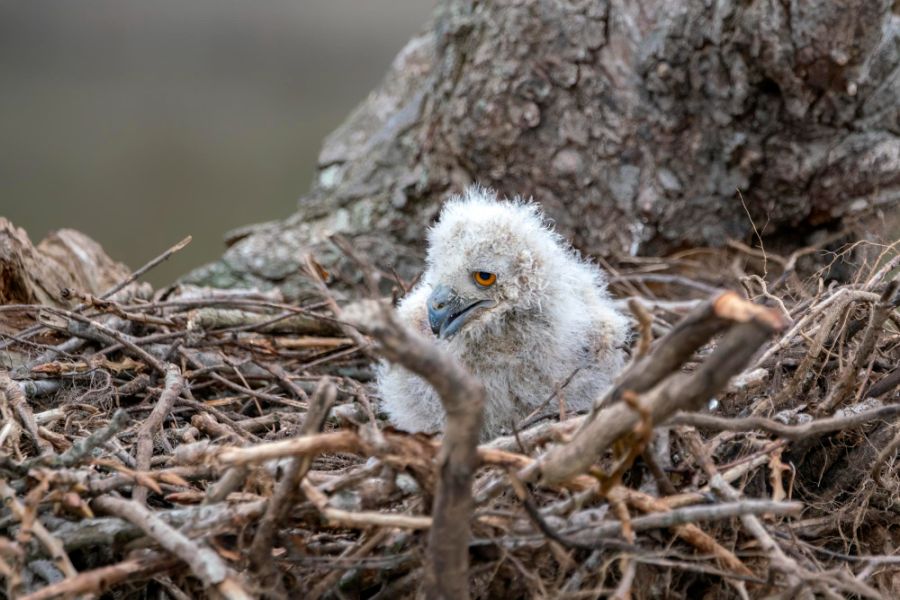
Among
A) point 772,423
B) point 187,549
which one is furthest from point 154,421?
point 772,423

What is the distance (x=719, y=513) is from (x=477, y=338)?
992mm

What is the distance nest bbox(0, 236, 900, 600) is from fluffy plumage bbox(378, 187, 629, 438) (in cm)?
20

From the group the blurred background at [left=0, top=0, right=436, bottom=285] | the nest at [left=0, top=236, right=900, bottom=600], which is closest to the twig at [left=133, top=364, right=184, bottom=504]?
the nest at [left=0, top=236, right=900, bottom=600]

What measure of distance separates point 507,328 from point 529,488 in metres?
0.71

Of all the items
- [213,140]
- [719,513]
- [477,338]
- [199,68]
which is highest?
[199,68]

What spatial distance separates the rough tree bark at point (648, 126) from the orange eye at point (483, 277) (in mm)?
1145

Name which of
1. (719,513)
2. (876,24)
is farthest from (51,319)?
(876,24)

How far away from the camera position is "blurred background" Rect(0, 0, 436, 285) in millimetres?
6547

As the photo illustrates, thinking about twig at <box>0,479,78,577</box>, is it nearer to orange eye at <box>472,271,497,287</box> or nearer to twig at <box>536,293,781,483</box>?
twig at <box>536,293,781,483</box>

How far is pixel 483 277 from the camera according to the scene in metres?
2.40

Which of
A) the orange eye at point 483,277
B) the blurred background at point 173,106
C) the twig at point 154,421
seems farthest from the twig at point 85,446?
the blurred background at point 173,106

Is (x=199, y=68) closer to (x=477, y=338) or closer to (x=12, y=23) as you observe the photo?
(x=12, y=23)

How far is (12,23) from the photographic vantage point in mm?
6496

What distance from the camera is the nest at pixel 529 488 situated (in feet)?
4.61
